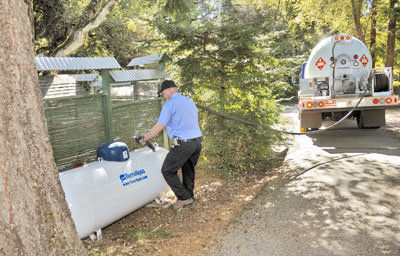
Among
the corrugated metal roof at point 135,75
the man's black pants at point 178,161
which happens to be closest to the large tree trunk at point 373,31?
the corrugated metal roof at point 135,75

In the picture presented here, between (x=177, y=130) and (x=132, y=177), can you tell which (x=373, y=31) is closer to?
(x=177, y=130)

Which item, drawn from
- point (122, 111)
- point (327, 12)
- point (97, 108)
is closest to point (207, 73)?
point (122, 111)

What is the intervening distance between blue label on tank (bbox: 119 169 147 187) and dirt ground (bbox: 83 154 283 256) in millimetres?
665

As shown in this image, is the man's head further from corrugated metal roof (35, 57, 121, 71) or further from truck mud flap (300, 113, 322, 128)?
truck mud flap (300, 113, 322, 128)

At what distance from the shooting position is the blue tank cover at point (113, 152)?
4.76m

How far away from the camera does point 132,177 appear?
4.91 m

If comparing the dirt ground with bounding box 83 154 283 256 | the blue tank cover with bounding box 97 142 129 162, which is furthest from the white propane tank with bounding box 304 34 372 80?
the blue tank cover with bounding box 97 142 129 162

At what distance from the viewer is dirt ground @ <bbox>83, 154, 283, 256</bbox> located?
416 centimetres

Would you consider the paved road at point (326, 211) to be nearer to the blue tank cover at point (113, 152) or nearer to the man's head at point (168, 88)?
the blue tank cover at point (113, 152)

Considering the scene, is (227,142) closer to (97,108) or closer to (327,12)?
(97,108)

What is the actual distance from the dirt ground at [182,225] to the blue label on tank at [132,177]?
66 cm

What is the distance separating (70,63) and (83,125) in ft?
2.96

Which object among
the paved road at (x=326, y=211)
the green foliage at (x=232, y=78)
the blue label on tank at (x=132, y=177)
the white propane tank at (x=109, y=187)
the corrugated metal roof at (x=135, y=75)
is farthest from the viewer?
the green foliage at (x=232, y=78)

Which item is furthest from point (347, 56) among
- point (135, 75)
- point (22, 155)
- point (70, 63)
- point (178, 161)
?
point (22, 155)
